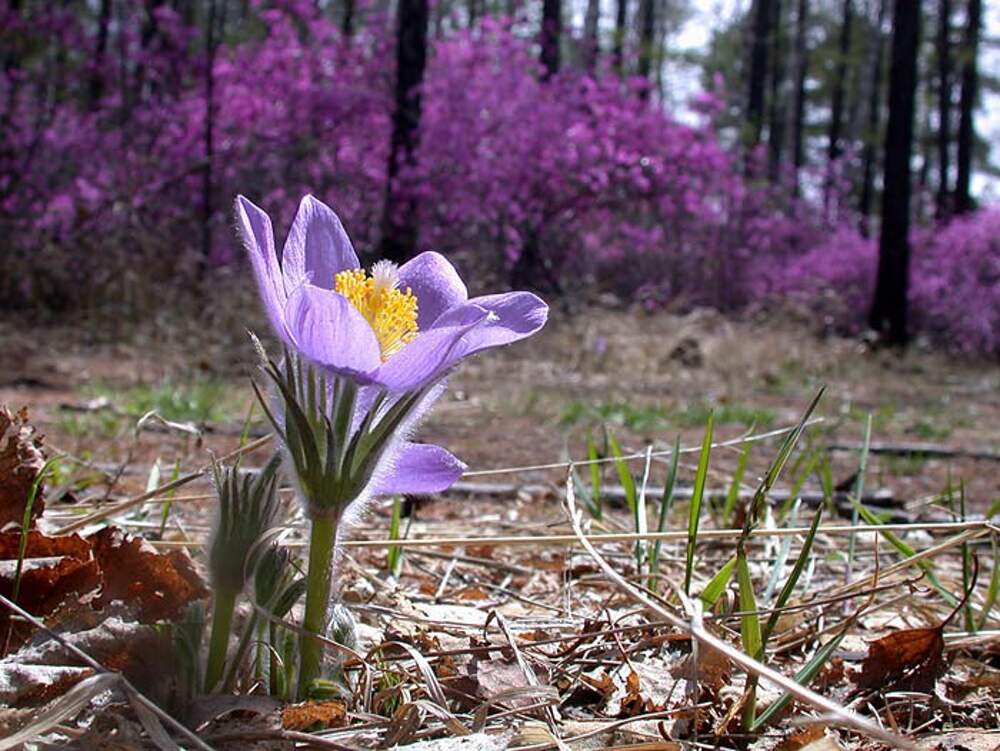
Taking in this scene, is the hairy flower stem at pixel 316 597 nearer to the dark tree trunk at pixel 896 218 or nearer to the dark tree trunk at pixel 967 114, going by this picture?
the dark tree trunk at pixel 896 218

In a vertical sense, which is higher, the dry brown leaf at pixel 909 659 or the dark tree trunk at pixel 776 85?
the dark tree trunk at pixel 776 85

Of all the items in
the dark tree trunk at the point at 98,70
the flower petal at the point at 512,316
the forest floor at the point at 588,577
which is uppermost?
the dark tree trunk at the point at 98,70

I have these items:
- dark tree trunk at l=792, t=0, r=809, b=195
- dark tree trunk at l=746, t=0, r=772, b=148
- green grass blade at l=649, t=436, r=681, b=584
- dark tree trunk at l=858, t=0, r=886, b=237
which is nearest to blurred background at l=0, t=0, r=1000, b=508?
green grass blade at l=649, t=436, r=681, b=584

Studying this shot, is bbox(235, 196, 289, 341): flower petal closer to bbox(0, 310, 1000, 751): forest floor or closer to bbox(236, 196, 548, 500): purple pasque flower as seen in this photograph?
bbox(236, 196, 548, 500): purple pasque flower

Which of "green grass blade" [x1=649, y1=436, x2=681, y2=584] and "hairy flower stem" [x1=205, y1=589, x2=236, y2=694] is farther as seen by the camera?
"green grass blade" [x1=649, y1=436, x2=681, y2=584]

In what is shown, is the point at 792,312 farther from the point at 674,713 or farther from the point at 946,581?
the point at 674,713

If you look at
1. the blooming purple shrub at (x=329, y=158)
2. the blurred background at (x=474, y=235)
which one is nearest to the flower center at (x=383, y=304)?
the blurred background at (x=474, y=235)

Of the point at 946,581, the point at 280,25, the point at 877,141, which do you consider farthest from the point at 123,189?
the point at 877,141
